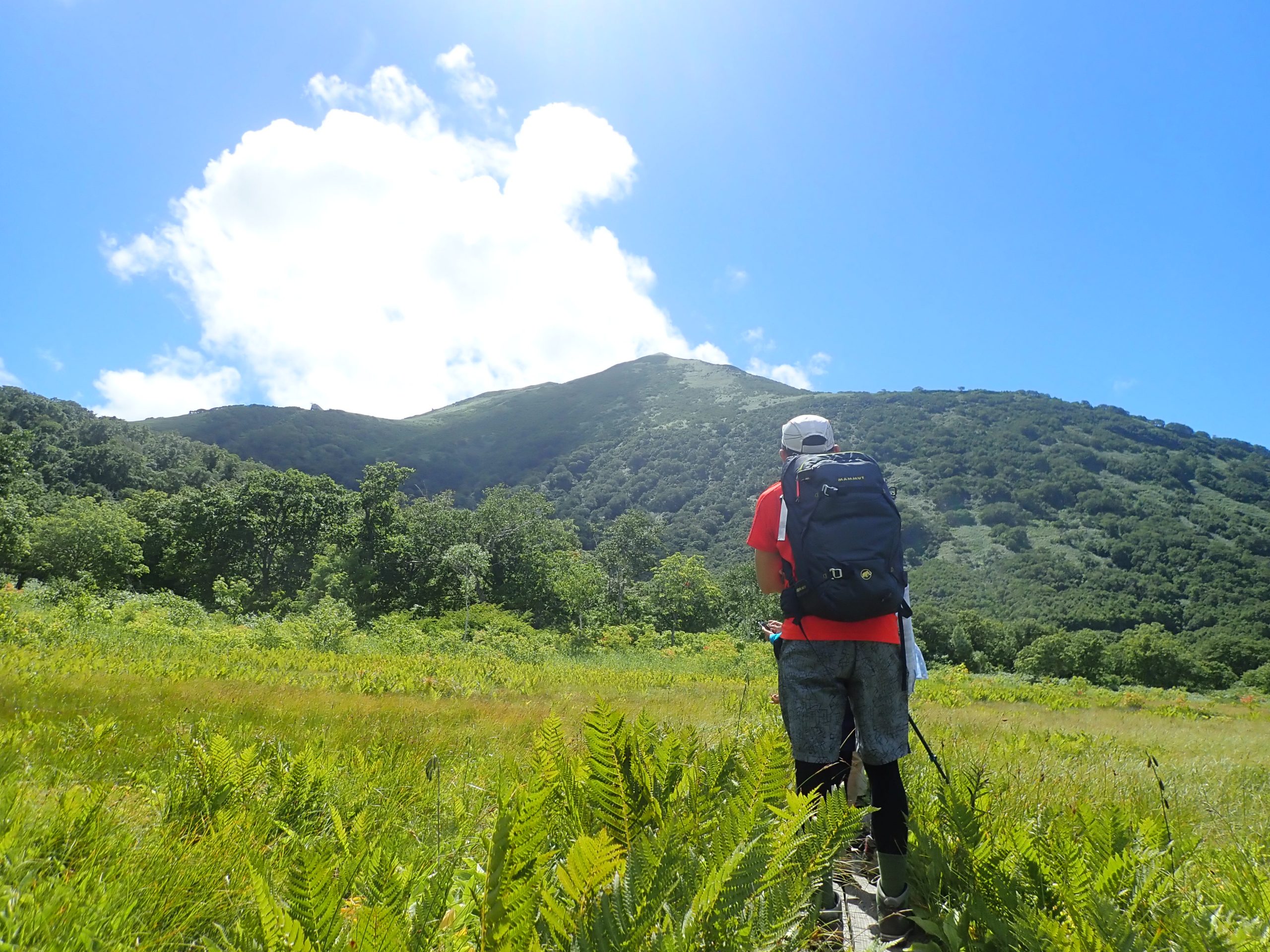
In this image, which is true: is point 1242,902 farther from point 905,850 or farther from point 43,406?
point 43,406

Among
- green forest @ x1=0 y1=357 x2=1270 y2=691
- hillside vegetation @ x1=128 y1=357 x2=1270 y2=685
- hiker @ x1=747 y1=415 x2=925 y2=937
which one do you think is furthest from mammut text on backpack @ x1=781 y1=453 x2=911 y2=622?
hillside vegetation @ x1=128 y1=357 x2=1270 y2=685

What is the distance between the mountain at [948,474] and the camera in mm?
81250

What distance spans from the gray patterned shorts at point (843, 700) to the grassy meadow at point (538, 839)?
0.22 m

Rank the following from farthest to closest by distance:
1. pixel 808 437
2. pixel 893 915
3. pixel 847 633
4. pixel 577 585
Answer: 1. pixel 577 585
2. pixel 808 437
3. pixel 847 633
4. pixel 893 915

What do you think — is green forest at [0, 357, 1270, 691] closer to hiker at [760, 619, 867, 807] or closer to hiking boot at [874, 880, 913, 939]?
hiker at [760, 619, 867, 807]

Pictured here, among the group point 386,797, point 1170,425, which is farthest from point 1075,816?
point 1170,425

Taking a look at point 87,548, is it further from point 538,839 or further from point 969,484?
point 969,484

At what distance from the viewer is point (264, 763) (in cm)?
270

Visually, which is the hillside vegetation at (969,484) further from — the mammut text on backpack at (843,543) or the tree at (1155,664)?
the mammut text on backpack at (843,543)

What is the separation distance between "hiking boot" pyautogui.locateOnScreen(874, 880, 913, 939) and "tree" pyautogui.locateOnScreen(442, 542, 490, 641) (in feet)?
108

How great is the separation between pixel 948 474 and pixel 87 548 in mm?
119026

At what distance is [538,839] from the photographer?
119 cm

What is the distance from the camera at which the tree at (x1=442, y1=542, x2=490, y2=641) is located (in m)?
34.5

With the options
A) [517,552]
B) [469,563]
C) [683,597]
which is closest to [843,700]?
[469,563]
